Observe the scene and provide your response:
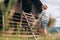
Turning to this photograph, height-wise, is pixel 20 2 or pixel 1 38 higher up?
pixel 20 2

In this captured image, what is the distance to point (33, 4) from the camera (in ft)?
36.3

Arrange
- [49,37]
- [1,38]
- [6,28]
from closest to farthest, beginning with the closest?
[6,28] < [1,38] < [49,37]

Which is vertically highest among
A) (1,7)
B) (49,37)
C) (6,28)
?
(1,7)

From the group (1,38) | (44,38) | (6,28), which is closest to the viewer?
(6,28)

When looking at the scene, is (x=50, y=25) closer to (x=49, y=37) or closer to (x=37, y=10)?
(x=49, y=37)

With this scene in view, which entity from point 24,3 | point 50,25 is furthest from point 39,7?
point 50,25

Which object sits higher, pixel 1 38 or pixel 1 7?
pixel 1 7

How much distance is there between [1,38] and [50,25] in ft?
2.05

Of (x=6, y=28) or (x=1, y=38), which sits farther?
(x=1, y=38)

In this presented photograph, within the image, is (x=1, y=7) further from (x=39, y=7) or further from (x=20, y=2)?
(x=39, y=7)

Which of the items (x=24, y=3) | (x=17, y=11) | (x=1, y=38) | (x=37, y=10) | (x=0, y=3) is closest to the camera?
(x=0, y=3)

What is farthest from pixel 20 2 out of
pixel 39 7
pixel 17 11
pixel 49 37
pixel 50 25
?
pixel 50 25

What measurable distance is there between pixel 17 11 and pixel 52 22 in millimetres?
7409

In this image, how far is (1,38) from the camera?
2.37 meters
